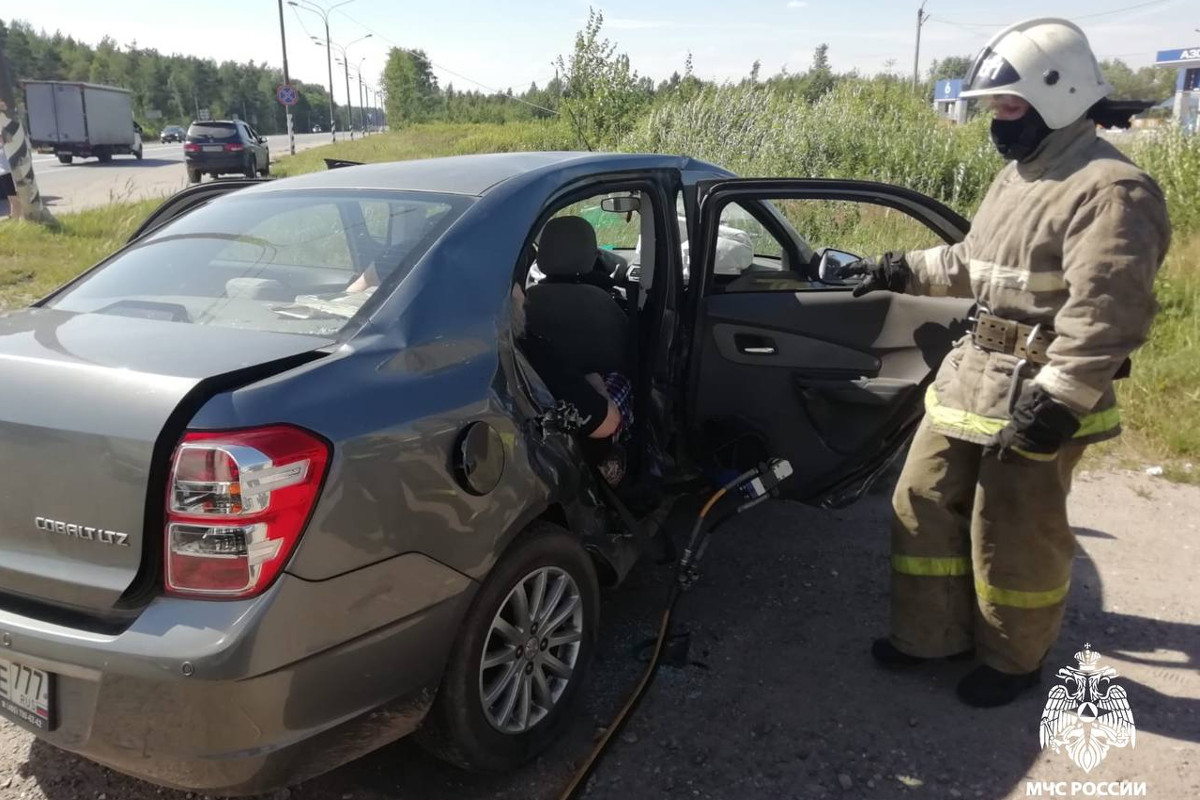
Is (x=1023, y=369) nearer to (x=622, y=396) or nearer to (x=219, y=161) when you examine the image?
(x=622, y=396)

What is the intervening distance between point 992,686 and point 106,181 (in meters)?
28.9

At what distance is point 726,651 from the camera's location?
3254 mm

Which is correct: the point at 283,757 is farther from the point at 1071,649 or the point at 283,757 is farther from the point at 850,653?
the point at 1071,649

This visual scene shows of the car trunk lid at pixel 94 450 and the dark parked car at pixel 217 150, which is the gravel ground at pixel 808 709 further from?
the dark parked car at pixel 217 150

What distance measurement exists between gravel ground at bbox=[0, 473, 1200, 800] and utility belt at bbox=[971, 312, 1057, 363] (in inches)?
46.7

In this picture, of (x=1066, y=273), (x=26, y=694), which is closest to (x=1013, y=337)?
(x=1066, y=273)

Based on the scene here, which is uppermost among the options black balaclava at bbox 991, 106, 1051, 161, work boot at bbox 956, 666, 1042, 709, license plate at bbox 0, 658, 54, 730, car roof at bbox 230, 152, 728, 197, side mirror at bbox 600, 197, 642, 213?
black balaclava at bbox 991, 106, 1051, 161

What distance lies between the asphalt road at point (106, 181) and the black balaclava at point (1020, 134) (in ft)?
50.7

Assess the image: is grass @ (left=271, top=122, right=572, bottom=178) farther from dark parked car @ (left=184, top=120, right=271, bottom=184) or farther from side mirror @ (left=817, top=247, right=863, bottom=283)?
side mirror @ (left=817, top=247, right=863, bottom=283)

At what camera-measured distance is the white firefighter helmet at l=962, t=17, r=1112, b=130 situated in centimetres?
265

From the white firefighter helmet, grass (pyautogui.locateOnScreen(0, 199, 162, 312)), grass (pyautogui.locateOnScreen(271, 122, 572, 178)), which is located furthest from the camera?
grass (pyautogui.locateOnScreen(271, 122, 572, 178))

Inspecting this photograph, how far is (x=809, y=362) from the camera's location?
3537 millimetres

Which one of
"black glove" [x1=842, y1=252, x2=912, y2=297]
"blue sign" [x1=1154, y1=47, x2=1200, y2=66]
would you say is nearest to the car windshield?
"black glove" [x1=842, y1=252, x2=912, y2=297]

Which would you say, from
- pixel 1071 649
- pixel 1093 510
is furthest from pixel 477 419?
pixel 1093 510
